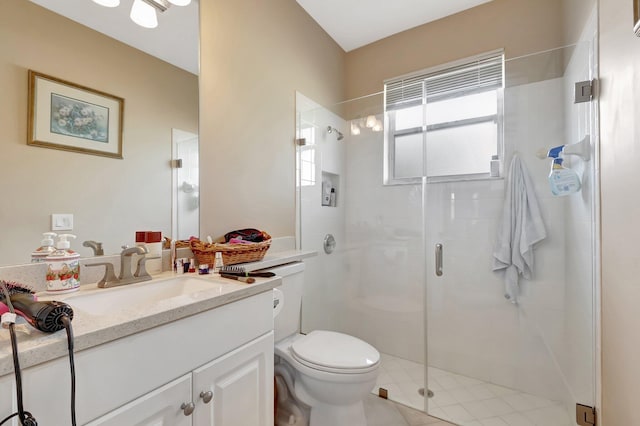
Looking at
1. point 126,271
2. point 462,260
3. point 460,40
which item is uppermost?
point 460,40

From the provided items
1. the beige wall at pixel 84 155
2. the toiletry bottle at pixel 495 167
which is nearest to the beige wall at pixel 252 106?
the beige wall at pixel 84 155

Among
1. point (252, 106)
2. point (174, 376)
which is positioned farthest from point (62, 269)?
point (252, 106)

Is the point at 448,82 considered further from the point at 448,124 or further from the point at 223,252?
the point at 223,252

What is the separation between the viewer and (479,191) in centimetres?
196

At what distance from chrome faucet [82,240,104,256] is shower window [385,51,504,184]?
1.83 m

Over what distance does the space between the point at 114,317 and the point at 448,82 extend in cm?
246

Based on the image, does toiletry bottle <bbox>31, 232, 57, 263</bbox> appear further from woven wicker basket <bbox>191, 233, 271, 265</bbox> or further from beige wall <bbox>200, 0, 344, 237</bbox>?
beige wall <bbox>200, 0, 344, 237</bbox>

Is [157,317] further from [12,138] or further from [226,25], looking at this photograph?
[226,25]

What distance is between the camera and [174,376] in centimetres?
77

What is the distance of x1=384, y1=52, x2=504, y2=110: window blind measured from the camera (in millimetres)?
2054

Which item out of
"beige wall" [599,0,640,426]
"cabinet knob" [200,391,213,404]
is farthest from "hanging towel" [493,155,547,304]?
"cabinet knob" [200,391,213,404]

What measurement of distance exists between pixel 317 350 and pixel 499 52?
2.31m

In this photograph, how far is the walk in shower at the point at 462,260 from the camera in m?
1.55

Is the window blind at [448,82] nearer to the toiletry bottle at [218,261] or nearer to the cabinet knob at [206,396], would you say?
the toiletry bottle at [218,261]
